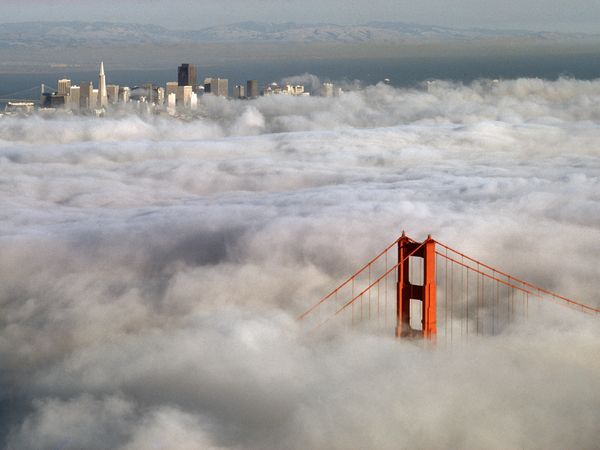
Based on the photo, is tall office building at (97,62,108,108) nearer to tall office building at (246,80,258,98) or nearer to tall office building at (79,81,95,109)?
tall office building at (79,81,95,109)

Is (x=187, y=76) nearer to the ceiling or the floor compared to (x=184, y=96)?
nearer to the ceiling

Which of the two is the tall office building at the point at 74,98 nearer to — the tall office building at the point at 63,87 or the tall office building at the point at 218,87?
the tall office building at the point at 63,87

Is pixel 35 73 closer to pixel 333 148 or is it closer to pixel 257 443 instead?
pixel 333 148

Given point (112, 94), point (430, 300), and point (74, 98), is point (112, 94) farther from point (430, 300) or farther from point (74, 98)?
point (430, 300)

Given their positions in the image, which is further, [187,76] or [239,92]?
[187,76]

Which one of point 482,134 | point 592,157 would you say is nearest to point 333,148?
point 482,134

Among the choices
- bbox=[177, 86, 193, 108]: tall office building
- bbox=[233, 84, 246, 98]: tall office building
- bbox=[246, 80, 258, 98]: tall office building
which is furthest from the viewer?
bbox=[233, 84, 246, 98]: tall office building

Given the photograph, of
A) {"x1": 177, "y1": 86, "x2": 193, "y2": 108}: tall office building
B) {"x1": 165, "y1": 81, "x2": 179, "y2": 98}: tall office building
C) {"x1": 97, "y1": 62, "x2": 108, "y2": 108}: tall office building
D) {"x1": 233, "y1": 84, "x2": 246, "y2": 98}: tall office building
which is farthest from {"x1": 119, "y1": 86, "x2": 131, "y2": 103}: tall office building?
{"x1": 233, "y1": 84, "x2": 246, "y2": 98}: tall office building

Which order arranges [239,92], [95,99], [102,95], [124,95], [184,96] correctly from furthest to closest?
1. [239,92]
2. [184,96]
3. [124,95]
4. [95,99]
5. [102,95]

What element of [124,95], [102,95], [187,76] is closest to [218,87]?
[187,76]
